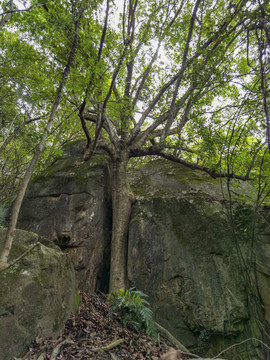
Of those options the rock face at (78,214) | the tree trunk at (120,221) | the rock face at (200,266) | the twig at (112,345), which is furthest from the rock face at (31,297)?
the rock face at (78,214)

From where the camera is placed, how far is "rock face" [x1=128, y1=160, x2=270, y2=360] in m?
4.54

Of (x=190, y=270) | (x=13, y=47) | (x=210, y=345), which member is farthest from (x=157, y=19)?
(x=210, y=345)

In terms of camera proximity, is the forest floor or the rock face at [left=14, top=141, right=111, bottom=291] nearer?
the forest floor

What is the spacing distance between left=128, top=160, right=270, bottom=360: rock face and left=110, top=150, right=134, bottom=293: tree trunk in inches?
10.0

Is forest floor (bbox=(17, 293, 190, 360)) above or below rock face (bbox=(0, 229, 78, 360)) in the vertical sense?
below

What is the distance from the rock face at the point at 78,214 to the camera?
19.7 feet

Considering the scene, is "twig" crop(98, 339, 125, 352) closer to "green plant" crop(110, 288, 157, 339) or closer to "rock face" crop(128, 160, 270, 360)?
"green plant" crop(110, 288, 157, 339)

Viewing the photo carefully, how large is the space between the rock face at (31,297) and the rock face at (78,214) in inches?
102

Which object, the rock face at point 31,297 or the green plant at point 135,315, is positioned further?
the green plant at point 135,315

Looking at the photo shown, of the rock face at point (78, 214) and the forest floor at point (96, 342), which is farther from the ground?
the rock face at point (78, 214)

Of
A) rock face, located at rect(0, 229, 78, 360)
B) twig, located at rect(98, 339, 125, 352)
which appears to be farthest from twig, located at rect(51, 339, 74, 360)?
twig, located at rect(98, 339, 125, 352)

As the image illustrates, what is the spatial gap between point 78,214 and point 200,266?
351cm

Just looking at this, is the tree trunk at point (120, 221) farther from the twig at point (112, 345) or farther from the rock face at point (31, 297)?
the twig at point (112, 345)

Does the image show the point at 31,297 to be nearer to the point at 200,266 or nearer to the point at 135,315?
the point at 135,315
